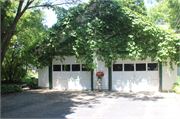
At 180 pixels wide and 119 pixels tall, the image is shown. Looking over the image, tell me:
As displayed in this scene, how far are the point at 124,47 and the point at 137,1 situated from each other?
1894 centimetres

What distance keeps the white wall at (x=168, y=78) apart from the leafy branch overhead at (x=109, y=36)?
724 millimetres

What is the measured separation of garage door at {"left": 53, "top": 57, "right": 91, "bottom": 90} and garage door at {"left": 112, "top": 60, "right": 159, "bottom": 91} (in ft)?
7.06

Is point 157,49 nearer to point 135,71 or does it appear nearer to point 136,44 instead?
point 136,44

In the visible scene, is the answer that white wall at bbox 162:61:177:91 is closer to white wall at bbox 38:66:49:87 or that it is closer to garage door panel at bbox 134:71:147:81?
garage door panel at bbox 134:71:147:81

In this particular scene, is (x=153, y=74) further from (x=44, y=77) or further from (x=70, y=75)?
(x=44, y=77)

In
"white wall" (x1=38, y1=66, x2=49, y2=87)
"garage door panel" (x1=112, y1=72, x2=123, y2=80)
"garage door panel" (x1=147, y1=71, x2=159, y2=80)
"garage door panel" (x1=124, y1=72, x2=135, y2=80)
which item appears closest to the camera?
"garage door panel" (x1=147, y1=71, x2=159, y2=80)

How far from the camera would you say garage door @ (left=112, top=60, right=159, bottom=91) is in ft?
32.9

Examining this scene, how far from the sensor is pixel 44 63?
11.1 metres

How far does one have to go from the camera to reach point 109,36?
400 inches

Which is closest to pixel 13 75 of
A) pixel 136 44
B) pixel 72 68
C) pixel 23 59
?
pixel 23 59

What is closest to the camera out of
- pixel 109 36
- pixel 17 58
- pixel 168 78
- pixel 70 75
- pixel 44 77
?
pixel 168 78

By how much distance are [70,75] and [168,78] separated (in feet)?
23.2

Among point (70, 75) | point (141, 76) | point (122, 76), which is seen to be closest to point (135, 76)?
point (141, 76)

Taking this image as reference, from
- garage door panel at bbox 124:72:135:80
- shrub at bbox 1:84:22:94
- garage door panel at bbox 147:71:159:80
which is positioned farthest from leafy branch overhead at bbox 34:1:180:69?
shrub at bbox 1:84:22:94
